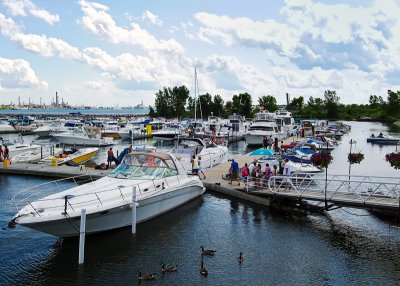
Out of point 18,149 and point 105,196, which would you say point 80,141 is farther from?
point 105,196

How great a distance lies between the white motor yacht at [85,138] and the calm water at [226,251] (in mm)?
38469

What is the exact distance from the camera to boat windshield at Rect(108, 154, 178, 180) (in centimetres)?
2262

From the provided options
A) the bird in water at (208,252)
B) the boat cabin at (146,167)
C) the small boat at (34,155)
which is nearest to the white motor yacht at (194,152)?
the boat cabin at (146,167)

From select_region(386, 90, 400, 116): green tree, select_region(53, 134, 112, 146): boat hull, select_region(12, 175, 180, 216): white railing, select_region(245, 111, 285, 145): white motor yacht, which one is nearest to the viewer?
select_region(12, 175, 180, 216): white railing

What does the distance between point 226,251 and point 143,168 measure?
743 cm

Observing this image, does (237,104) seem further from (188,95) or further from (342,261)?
(342,261)

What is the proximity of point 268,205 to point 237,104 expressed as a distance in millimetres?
124832

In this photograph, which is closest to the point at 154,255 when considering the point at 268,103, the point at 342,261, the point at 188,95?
the point at 342,261

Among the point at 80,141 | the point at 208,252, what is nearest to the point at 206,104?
the point at 80,141

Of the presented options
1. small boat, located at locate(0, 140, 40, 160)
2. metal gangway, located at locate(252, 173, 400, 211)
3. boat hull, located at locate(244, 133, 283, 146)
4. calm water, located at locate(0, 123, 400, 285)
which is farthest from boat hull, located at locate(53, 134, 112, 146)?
metal gangway, located at locate(252, 173, 400, 211)

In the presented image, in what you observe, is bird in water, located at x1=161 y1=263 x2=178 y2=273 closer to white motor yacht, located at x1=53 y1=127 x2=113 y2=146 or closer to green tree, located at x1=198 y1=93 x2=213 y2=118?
white motor yacht, located at x1=53 y1=127 x2=113 y2=146

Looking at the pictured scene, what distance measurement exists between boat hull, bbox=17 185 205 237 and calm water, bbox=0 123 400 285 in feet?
1.50

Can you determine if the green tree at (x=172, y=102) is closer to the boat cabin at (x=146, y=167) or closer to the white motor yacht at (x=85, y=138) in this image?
the white motor yacht at (x=85, y=138)

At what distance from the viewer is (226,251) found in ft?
57.6
